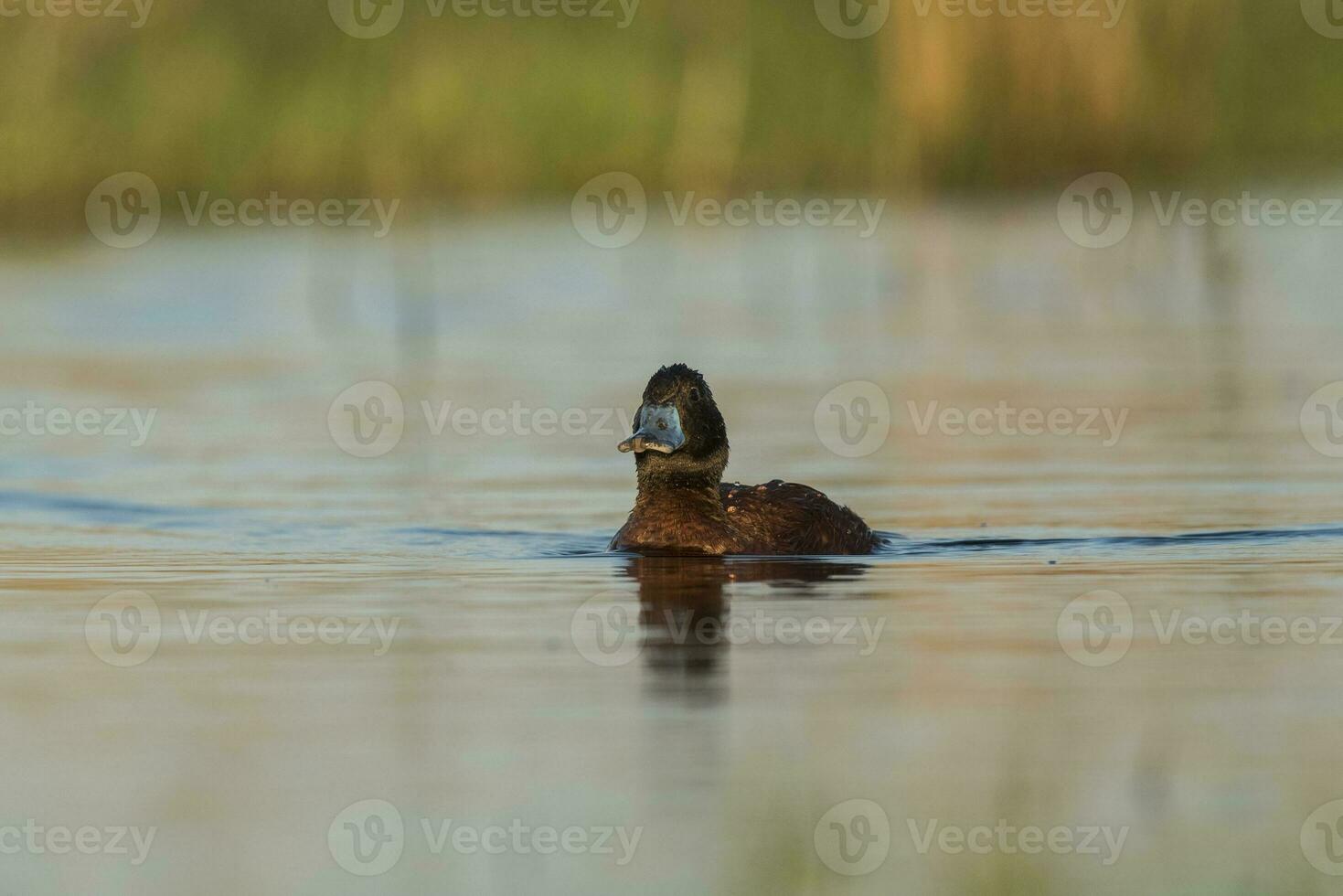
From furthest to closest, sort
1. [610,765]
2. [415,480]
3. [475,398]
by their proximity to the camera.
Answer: [475,398] < [415,480] < [610,765]

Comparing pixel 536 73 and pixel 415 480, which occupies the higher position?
pixel 536 73

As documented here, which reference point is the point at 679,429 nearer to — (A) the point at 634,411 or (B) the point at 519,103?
(A) the point at 634,411

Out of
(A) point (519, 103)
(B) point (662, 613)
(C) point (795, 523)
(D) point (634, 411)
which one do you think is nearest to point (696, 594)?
(B) point (662, 613)

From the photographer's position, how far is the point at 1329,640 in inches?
354

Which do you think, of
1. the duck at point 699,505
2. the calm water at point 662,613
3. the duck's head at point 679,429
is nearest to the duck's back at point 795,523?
the duck at point 699,505

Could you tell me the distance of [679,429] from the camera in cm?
1193

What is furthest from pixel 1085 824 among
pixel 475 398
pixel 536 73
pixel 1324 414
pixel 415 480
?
pixel 536 73

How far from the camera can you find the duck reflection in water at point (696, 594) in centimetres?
891

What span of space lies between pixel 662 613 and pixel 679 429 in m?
2.07

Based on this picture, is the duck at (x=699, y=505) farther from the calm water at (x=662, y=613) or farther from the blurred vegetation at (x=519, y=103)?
the blurred vegetation at (x=519, y=103)

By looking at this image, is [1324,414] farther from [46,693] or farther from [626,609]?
[46,693]

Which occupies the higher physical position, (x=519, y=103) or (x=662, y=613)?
(x=519, y=103)

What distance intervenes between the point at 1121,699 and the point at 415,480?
685cm

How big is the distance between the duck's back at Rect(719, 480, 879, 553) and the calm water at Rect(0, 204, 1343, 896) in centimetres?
34
